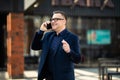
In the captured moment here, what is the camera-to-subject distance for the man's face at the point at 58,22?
4.46 m

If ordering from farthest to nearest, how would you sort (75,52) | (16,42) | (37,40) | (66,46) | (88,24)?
(88,24), (16,42), (37,40), (75,52), (66,46)

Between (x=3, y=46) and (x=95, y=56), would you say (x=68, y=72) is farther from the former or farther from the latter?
(x=95, y=56)

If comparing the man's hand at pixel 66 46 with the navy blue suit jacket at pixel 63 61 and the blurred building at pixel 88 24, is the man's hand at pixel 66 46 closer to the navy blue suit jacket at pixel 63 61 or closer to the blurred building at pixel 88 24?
the navy blue suit jacket at pixel 63 61

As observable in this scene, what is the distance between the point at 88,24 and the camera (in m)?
24.2

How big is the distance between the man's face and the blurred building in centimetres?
1388

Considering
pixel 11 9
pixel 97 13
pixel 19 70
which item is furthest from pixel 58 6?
pixel 19 70

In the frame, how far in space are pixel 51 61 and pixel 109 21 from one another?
19.5 meters

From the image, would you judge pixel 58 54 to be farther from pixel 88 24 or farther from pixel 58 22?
pixel 88 24

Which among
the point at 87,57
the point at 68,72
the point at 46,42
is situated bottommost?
the point at 87,57

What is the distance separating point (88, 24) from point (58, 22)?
1986 centimetres

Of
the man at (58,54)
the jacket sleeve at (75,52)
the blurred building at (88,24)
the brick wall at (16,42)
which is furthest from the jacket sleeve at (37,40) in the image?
the blurred building at (88,24)

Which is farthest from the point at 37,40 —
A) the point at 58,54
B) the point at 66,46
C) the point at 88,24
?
the point at 88,24

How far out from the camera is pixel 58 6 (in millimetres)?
18672

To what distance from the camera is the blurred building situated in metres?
18.7
